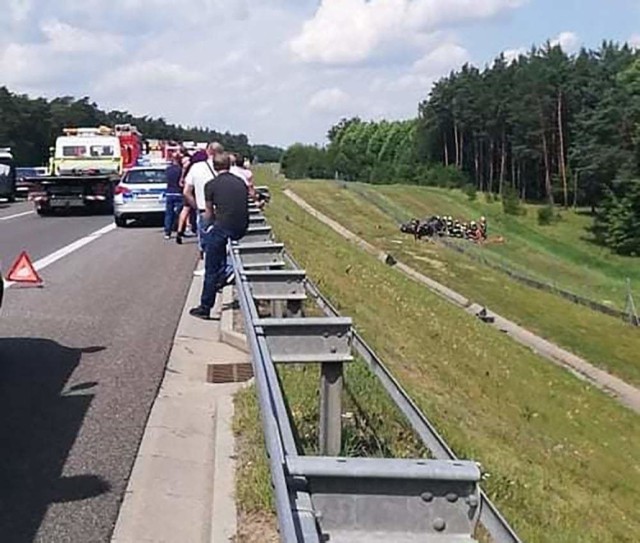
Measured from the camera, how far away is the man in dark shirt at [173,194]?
81.6 feet

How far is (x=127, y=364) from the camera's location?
1030 centimetres

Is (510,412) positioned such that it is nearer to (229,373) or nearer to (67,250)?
(229,373)

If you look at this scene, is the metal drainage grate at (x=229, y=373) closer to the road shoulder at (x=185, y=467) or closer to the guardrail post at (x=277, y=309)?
the road shoulder at (x=185, y=467)

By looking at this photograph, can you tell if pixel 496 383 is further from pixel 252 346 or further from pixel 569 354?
pixel 569 354

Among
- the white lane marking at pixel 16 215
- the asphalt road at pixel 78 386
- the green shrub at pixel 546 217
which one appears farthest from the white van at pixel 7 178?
the green shrub at pixel 546 217

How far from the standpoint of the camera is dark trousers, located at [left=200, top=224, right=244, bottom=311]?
12734 millimetres

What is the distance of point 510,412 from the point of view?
1541 cm

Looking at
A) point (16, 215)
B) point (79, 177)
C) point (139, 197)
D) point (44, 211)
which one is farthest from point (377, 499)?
point (16, 215)

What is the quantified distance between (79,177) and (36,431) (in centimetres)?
2841

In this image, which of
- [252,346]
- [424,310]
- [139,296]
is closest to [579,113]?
[424,310]

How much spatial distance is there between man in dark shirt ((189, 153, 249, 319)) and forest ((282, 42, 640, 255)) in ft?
252

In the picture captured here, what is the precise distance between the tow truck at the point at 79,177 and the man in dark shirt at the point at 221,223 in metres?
23.2

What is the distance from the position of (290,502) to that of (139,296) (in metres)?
12.0

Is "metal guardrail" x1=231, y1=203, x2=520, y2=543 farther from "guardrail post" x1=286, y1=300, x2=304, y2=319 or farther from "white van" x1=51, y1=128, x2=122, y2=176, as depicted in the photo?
"white van" x1=51, y1=128, x2=122, y2=176
